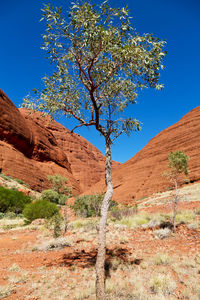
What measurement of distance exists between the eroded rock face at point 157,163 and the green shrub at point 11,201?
79.7 ft

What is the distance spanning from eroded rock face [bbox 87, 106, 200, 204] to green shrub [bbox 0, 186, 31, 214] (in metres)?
24.3

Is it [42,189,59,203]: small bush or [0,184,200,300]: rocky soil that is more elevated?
[42,189,59,203]: small bush

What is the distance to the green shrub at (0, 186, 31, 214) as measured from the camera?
2542cm

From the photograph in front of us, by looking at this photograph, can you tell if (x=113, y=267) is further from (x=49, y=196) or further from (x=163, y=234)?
(x=49, y=196)

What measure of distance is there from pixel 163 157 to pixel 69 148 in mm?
66542

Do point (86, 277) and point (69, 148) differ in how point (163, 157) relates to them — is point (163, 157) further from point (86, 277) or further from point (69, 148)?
point (69, 148)

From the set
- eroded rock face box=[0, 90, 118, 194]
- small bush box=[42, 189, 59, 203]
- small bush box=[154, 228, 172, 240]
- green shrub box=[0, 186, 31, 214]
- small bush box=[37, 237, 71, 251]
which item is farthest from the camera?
eroded rock face box=[0, 90, 118, 194]

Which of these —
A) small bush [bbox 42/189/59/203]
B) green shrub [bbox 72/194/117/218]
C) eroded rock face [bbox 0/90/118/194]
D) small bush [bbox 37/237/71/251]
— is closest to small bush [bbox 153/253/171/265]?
small bush [bbox 37/237/71/251]

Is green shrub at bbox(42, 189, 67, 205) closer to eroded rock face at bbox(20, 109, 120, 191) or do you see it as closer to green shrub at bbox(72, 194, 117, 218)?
green shrub at bbox(72, 194, 117, 218)

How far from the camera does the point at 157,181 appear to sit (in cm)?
4291

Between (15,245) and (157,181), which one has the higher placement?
(157,181)

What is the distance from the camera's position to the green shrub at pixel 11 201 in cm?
2542

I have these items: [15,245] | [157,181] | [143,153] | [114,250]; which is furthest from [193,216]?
[143,153]

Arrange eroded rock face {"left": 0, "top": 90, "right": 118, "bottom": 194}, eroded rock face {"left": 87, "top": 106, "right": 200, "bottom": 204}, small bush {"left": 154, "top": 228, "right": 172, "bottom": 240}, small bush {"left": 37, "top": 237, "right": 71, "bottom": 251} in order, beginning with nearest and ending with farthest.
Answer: small bush {"left": 37, "top": 237, "right": 71, "bottom": 251} < small bush {"left": 154, "top": 228, "right": 172, "bottom": 240} < eroded rock face {"left": 87, "top": 106, "right": 200, "bottom": 204} < eroded rock face {"left": 0, "top": 90, "right": 118, "bottom": 194}
